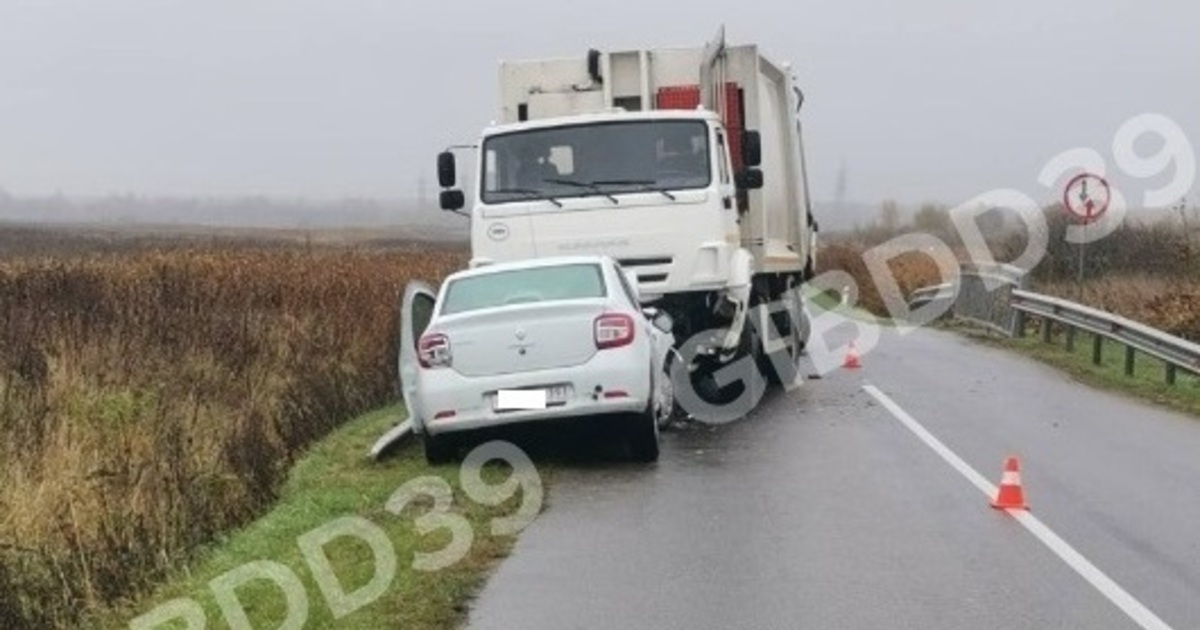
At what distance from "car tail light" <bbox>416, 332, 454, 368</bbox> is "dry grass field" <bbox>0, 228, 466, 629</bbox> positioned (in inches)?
56.4

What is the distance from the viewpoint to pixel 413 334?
43.2ft

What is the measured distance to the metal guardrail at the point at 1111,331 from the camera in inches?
707

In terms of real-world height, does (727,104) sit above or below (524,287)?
above

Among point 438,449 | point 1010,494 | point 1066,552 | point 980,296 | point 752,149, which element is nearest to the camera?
point 1066,552

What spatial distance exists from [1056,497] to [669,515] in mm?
2831

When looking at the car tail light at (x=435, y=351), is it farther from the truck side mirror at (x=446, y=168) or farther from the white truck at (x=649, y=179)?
the truck side mirror at (x=446, y=168)

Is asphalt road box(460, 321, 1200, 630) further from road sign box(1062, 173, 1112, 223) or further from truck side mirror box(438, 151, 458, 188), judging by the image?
road sign box(1062, 173, 1112, 223)

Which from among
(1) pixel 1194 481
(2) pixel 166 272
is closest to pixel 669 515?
(1) pixel 1194 481

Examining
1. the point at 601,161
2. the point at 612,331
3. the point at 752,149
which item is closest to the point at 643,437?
the point at 612,331

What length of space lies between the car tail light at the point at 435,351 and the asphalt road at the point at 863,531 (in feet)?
4.33

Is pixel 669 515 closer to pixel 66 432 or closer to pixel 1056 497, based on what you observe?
pixel 1056 497

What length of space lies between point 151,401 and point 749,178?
6.57m

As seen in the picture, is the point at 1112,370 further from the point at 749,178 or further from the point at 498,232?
the point at 498,232

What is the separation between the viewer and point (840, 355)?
24.1 metres
